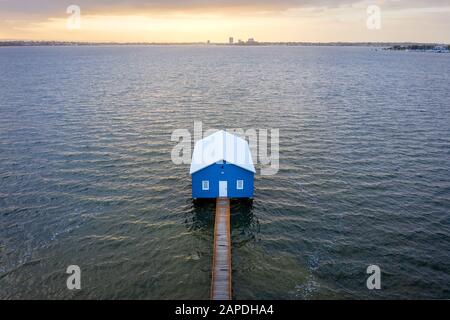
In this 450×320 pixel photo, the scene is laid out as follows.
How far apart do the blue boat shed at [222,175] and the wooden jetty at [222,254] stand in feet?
4.30

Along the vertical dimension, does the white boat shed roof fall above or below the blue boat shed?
above

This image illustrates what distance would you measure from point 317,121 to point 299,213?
37429 mm

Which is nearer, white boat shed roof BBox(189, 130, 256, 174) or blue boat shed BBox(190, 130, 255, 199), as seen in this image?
blue boat shed BBox(190, 130, 255, 199)

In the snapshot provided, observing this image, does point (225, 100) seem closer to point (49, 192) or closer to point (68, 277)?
point (49, 192)

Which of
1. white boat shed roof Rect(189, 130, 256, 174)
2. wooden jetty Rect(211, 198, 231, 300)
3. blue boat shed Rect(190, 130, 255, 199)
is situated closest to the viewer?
wooden jetty Rect(211, 198, 231, 300)

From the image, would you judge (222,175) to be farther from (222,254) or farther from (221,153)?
(222,254)

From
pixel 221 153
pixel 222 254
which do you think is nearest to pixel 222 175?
pixel 221 153

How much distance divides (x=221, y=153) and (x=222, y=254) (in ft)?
41.0

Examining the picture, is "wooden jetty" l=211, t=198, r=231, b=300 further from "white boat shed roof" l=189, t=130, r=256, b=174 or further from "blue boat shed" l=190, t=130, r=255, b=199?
"white boat shed roof" l=189, t=130, r=256, b=174

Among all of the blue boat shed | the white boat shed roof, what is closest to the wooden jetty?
the blue boat shed

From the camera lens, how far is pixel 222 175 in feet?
129

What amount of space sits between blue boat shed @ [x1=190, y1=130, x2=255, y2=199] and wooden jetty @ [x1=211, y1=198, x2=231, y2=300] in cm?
131

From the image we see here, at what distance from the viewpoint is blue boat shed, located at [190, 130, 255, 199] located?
38.7m

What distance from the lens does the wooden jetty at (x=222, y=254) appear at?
2750 centimetres
